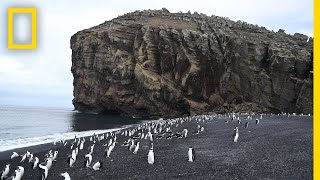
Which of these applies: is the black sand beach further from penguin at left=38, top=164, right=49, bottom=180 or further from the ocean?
the ocean

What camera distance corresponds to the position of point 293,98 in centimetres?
6769

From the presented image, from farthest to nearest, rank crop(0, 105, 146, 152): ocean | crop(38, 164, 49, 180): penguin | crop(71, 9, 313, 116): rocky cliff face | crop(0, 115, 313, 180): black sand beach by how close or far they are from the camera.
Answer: crop(71, 9, 313, 116): rocky cliff face, crop(0, 105, 146, 152): ocean, crop(38, 164, 49, 180): penguin, crop(0, 115, 313, 180): black sand beach

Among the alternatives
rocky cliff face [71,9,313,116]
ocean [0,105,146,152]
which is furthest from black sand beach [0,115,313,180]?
rocky cliff face [71,9,313,116]

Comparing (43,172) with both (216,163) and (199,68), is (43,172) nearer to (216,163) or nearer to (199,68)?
(216,163)

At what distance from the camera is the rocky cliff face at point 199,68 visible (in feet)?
227

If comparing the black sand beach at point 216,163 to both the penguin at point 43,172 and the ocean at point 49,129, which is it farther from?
the ocean at point 49,129

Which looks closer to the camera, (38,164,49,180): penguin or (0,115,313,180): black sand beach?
(0,115,313,180): black sand beach

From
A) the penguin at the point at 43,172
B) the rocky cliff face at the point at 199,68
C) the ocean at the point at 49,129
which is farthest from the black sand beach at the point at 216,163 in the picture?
the rocky cliff face at the point at 199,68

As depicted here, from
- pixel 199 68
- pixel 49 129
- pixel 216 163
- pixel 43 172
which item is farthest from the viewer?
pixel 199 68

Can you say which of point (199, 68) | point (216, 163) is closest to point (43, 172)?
point (216, 163)

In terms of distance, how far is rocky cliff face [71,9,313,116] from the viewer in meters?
69.2

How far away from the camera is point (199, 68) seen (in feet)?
234

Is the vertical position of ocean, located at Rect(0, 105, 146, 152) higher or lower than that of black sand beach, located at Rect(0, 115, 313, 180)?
lower

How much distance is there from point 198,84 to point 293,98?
18599 millimetres
